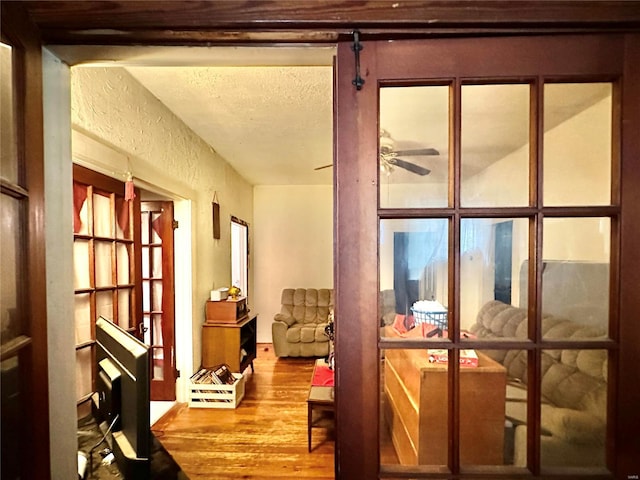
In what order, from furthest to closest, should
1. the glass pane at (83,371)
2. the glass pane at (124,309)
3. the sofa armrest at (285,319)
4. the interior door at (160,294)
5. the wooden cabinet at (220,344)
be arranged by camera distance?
1. the sofa armrest at (285,319)
2. the wooden cabinet at (220,344)
3. the interior door at (160,294)
4. the glass pane at (124,309)
5. the glass pane at (83,371)

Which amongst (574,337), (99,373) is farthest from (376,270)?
(99,373)

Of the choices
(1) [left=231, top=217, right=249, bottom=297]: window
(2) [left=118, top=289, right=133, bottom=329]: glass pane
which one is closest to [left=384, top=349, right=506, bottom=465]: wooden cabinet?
(2) [left=118, top=289, right=133, bottom=329]: glass pane

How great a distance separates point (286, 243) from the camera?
5.41m

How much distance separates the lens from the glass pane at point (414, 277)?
86 cm

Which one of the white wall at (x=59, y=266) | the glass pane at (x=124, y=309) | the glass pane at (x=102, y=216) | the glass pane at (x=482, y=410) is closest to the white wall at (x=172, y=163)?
the glass pane at (x=102, y=216)

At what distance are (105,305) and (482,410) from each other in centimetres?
211

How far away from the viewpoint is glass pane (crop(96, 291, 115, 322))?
1871mm

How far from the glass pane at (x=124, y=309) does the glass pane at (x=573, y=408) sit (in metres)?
2.29

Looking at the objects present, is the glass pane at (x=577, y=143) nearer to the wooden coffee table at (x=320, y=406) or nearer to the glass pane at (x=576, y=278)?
the glass pane at (x=576, y=278)

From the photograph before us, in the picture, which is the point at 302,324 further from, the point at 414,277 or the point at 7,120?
the point at 7,120

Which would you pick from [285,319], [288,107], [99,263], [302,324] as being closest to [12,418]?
[99,263]

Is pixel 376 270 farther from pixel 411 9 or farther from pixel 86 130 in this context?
pixel 86 130

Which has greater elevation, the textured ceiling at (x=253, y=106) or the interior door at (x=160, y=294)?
Answer: the textured ceiling at (x=253, y=106)

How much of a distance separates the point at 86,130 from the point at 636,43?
2.19 m
